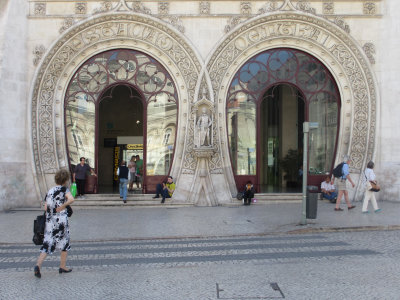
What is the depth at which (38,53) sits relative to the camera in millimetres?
17797

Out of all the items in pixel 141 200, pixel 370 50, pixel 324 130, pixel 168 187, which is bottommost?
pixel 141 200

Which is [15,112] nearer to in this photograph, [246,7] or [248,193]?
[248,193]

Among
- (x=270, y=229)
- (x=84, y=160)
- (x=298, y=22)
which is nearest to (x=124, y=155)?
(x=84, y=160)

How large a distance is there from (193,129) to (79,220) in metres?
5.86

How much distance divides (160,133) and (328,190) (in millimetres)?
6985

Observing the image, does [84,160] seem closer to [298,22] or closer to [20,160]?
[20,160]

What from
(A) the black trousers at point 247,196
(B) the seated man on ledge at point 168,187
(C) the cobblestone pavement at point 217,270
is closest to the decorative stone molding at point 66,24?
(B) the seated man on ledge at point 168,187

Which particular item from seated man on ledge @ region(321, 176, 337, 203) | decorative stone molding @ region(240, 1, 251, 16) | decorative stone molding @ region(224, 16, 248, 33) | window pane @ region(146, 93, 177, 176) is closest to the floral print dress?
window pane @ region(146, 93, 177, 176)

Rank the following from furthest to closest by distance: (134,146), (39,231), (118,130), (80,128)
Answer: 1. (118,130)
2. (134,146)
3. (80,128)
4. (39,231)

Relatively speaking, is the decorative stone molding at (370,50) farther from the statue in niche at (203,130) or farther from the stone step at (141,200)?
the statue in niche at (203,130)

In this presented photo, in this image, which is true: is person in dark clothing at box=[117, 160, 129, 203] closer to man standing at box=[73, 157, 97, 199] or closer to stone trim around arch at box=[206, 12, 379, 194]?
man standing at box=[73, 157, 97, 199]

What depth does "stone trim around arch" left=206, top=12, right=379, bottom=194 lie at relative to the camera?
1786 centimetres

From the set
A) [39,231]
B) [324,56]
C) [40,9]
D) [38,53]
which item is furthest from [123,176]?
[39,231]

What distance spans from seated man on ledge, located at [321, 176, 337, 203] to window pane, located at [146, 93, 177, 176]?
6123 millimetres
